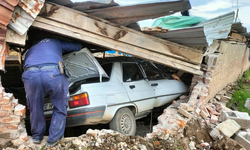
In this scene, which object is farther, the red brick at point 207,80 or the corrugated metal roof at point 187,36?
the red brick at point 207,80

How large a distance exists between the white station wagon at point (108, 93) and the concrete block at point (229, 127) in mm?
1455

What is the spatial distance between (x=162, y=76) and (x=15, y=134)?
3.60 metres

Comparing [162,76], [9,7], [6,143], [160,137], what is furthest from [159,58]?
[6,143]

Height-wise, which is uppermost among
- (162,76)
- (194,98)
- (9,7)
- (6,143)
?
(9,7)

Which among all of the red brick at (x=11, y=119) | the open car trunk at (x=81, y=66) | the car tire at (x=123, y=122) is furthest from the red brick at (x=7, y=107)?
the car tire at (x=123, y=122)

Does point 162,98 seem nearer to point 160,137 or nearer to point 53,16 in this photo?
point 160,137

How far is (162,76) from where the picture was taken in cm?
480

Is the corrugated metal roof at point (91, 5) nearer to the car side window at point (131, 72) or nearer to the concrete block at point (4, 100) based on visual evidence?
the car side window at point (131, 72)

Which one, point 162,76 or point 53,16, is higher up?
point 53,16

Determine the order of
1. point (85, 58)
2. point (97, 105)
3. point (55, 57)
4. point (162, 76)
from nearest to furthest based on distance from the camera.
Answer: point (55, 57) → point (97, 105) → point (85, 58) → point (162, 76)

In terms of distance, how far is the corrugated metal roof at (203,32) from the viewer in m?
3.15

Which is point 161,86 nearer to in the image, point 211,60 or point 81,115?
point 211,60

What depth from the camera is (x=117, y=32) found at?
3.19 metres

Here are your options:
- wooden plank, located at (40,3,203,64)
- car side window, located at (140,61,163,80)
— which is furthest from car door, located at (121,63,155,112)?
wooden plank, located at (40,3,203,64)
